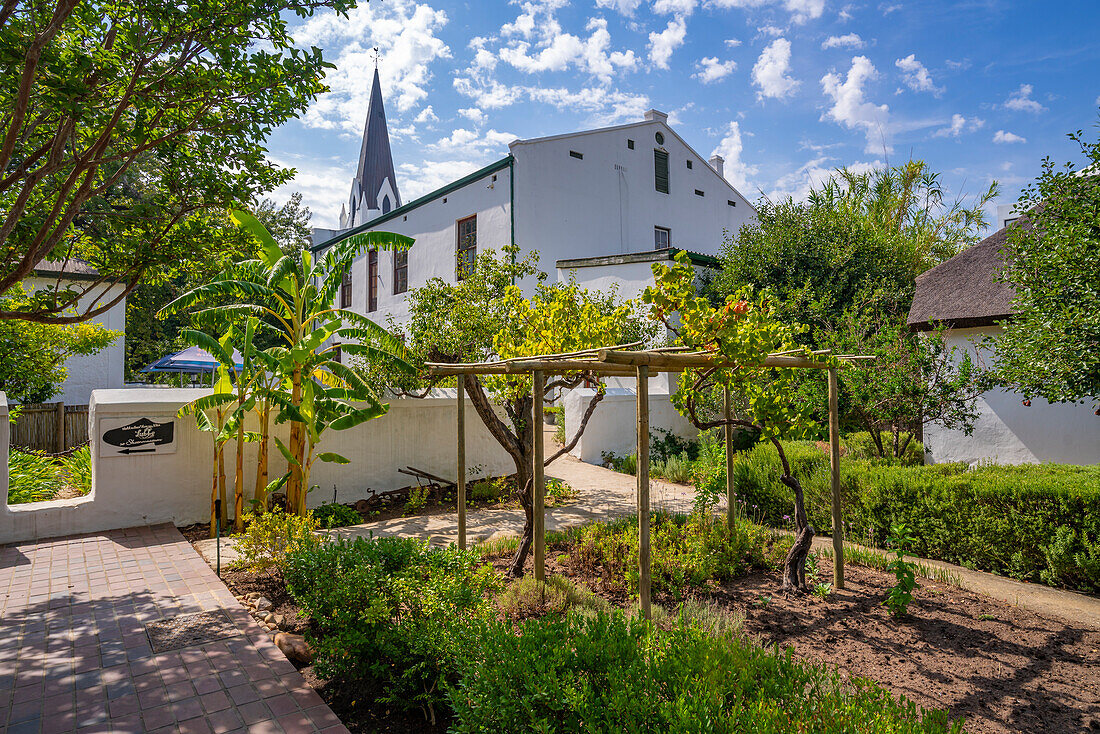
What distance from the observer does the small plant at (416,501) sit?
1032cm

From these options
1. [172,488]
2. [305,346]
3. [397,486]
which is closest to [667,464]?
[397,486]

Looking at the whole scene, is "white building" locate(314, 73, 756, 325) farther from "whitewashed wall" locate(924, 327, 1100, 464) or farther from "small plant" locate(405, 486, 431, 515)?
"whitewashed wall" locate(924, 327, 1100, 464)

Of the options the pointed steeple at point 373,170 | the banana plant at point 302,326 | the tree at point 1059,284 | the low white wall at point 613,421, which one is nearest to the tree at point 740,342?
the tree at point 1059,284

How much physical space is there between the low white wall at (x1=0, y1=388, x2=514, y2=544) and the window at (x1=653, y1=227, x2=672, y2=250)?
12365mm

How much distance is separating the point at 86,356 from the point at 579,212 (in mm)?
15362

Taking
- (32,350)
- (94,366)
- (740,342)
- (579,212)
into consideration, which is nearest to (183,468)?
(32,350)

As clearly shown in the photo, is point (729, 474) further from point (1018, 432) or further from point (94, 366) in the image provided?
point (94, 366)

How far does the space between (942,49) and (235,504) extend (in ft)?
44.2

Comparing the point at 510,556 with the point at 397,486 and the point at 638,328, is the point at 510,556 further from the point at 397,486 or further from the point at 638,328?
the point at 638,328

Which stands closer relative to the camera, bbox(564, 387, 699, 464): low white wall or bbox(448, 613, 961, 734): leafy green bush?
bbox(448, 613, 961, 734): leafy green bush

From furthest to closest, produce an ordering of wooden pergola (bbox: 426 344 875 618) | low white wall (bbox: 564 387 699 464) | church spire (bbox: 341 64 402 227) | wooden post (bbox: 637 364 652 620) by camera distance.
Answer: church spire (bbox: 341 64 402 227), low white wall (bbox: 564 387 699 464), wooden pergola (bbox: 426 344 875 618), wooden post (bbox: 637 364 652 620)

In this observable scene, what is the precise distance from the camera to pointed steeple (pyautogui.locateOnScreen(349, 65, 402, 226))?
39.2m

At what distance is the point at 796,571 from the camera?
247 inches

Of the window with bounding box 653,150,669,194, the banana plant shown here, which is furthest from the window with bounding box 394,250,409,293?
the banana plant
